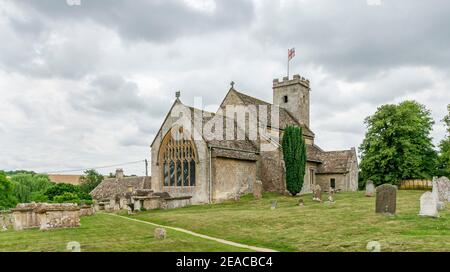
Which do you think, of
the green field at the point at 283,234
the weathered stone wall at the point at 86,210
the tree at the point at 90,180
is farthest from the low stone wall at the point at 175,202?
the tree at the point at 90,180

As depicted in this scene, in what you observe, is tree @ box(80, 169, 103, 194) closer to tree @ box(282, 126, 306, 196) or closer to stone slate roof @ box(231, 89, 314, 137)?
stone slate roof @ box(231, 89, 314, 137)

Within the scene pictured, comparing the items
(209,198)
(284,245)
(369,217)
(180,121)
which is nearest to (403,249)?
(284,245)

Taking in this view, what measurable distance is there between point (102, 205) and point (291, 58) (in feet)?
91.5

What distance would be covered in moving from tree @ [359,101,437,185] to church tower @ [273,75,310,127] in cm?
808

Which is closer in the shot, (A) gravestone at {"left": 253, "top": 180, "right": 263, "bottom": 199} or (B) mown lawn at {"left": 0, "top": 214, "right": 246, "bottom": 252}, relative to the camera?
(B) mown lawn at {"left": 0, "top": 214, "right": 246, "bottom": 252}

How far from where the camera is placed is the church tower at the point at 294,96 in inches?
1847

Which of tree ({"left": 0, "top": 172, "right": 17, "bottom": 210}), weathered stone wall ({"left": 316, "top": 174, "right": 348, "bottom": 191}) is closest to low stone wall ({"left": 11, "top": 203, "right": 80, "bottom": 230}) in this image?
weathered stone wall ({"left": 316, "top": 174, "right": 348, "bottom": 191})

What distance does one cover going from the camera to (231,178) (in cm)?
3275

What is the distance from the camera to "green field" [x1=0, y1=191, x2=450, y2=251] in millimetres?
12242

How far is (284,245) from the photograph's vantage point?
1375 cm

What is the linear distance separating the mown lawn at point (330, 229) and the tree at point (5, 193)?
32.4 meters

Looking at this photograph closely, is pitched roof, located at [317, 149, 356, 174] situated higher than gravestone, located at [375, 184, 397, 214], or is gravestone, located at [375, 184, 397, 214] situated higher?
pitched roof, located at [317, 149, 356, 174]

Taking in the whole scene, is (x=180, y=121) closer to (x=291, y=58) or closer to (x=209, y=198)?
(x=209, y=198)

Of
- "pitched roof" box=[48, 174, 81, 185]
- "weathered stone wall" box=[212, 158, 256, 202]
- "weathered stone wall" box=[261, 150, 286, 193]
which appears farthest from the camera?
"pitched roof" box=[48, 174, 81, 185]
